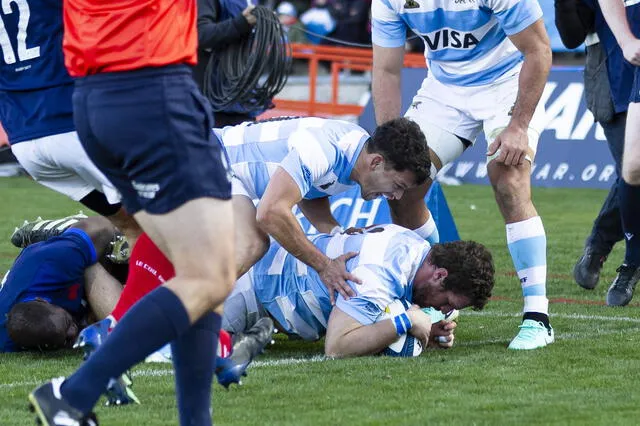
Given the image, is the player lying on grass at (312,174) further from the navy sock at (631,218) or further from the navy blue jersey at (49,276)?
the navy sock at (631,218)

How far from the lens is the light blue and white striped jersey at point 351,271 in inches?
224

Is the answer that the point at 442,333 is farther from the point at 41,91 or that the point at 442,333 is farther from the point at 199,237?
the point at 199,237

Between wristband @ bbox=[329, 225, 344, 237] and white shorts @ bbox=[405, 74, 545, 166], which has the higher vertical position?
white shorts @ bbox=[405, 74, 545, 166]

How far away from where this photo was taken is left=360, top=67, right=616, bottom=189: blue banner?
13797mm

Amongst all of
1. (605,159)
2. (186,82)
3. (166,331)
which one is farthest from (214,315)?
(605,159)

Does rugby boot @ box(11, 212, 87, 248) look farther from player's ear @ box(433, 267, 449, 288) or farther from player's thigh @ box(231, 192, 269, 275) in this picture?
player's ear @ box(433, 267, 449, 288)

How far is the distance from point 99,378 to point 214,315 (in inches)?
18.6

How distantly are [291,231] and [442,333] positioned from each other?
86 cm

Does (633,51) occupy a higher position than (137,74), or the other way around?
(137,74)

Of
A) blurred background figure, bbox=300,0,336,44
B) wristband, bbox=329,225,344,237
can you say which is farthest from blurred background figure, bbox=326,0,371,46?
wristband, bbox=329,225,344,237

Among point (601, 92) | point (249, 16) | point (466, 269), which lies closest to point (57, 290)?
point (466, 269)

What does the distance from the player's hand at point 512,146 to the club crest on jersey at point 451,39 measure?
0.56 meters

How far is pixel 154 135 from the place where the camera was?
3.78 metres

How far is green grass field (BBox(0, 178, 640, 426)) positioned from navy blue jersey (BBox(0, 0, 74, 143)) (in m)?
1.07
